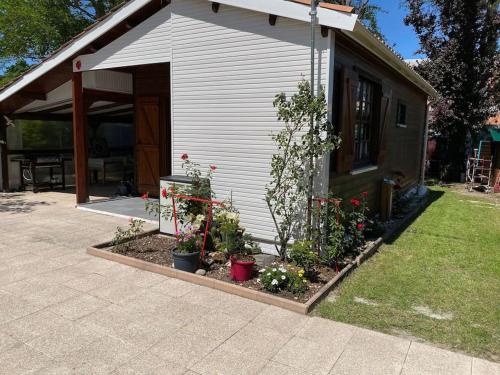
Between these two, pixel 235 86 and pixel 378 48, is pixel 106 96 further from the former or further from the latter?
pixel 378 48

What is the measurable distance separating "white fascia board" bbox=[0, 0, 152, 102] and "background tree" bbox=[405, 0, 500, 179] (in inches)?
453

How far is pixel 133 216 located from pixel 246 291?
4113 millimetres

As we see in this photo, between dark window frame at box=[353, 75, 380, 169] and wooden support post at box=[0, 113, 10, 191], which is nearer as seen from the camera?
dark window frame at box=[353, 75, 380, 169]

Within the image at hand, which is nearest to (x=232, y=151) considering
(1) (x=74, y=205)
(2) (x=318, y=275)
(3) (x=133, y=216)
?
(2) (x=318, y=275)

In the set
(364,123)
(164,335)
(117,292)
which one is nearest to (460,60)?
(364,123)

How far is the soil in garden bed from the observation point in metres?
4.20

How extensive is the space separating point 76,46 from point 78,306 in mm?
5659

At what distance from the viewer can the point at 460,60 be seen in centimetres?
1480

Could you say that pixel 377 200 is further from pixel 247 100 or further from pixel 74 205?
pixel 74 205

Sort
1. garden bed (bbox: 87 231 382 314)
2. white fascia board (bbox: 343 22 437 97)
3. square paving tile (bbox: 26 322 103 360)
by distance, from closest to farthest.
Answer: square paving tile (bbox: 26 322 103 360), garden bed (bbox: 87 231 382 314), white fascia board (bbox: 343 22 437 97)

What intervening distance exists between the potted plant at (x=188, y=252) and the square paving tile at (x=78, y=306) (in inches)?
40.4

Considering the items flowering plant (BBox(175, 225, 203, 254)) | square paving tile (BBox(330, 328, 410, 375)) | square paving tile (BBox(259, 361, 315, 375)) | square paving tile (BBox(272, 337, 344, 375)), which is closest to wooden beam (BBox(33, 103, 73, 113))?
flowering plant (BBox(175, 225, 203, 254))

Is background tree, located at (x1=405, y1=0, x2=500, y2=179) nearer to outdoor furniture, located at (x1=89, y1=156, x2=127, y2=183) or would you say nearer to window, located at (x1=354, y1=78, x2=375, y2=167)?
window, located at (x1=354, y1=78, x2=375, y2=167)

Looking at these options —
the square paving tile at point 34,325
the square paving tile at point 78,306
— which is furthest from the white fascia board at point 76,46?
the square paving tile at point 34,325
